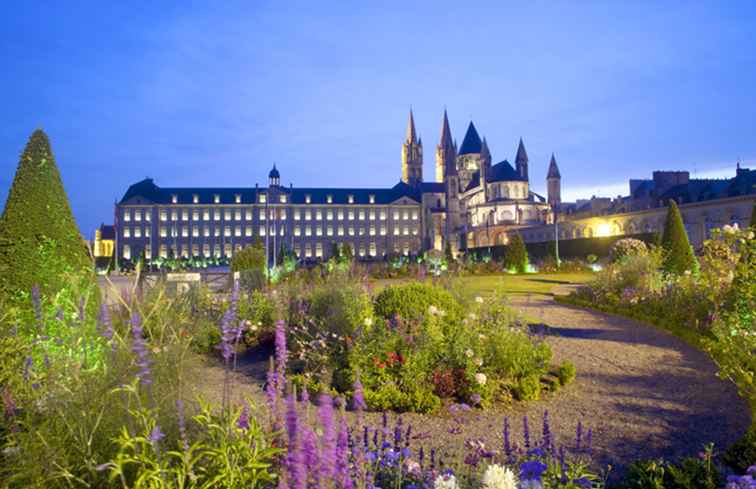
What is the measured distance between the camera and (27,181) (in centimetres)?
666

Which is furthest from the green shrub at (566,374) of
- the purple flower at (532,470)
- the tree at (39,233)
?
the tree at (39,233)

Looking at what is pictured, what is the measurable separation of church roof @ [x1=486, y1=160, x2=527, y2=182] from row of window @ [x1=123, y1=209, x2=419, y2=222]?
45.2 ft

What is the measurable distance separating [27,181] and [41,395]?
423 centimetres

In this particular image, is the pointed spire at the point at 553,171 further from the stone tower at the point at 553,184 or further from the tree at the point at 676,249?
the tree at the point at 676,249

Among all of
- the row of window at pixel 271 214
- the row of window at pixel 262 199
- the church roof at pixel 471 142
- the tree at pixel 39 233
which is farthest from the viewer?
the church roof at pixel 471 142

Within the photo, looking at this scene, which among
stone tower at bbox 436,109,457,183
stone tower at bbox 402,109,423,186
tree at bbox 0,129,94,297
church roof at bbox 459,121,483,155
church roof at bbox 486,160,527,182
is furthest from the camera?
stone tower at bbox 402,109,423,186

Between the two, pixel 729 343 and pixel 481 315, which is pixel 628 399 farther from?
pixel 481 315

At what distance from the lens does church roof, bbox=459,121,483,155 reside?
331ft

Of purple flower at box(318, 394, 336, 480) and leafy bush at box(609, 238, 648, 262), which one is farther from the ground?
leafy bush at box(609, 238, 648, 262)

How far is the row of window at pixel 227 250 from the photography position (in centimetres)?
8519

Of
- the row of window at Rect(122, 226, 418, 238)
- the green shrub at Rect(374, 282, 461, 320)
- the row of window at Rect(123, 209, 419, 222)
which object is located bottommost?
the green shrub at Rect(374, 282, 461, 320)

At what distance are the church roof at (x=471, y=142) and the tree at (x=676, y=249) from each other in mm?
84945

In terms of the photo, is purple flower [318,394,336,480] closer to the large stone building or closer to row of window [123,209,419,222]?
row of window [123,209,419,222]

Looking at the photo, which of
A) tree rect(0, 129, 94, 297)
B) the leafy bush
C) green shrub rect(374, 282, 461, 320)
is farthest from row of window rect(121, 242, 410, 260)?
tree rect(0, 129, 94, 297)
